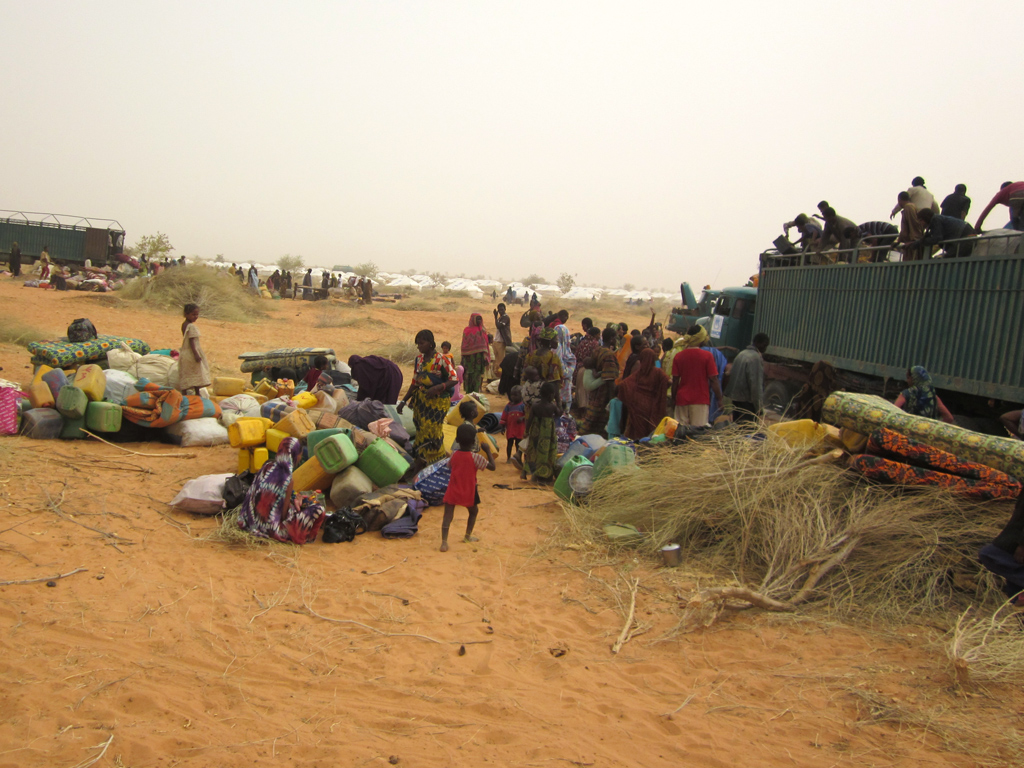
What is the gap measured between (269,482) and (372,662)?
2005mm

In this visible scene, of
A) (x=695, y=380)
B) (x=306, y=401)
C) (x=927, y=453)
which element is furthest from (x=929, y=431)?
(x=306, y=401)

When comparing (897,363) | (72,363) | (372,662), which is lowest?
(372,662)

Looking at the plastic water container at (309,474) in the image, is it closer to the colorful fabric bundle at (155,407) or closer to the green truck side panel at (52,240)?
the colorful fabric bundle at (155,407)

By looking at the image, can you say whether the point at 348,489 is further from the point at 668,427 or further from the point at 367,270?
the point at 367,270

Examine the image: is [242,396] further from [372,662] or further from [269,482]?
[372,662]

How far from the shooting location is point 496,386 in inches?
484

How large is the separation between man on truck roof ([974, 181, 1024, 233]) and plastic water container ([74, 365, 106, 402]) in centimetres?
944

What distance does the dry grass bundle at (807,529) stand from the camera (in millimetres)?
4426

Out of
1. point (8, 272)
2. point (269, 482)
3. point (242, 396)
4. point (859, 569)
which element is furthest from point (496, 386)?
point (8, 272)

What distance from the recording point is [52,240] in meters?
31.6

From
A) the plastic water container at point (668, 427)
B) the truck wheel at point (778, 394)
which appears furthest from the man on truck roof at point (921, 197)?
the plastic water container at point (668, 427)

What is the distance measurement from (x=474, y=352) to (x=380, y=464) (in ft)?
14.6

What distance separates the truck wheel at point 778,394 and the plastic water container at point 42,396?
29.5ft

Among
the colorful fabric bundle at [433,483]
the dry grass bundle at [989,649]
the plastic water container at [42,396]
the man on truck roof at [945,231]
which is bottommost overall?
the colorful fabric bundle at [433,483]
